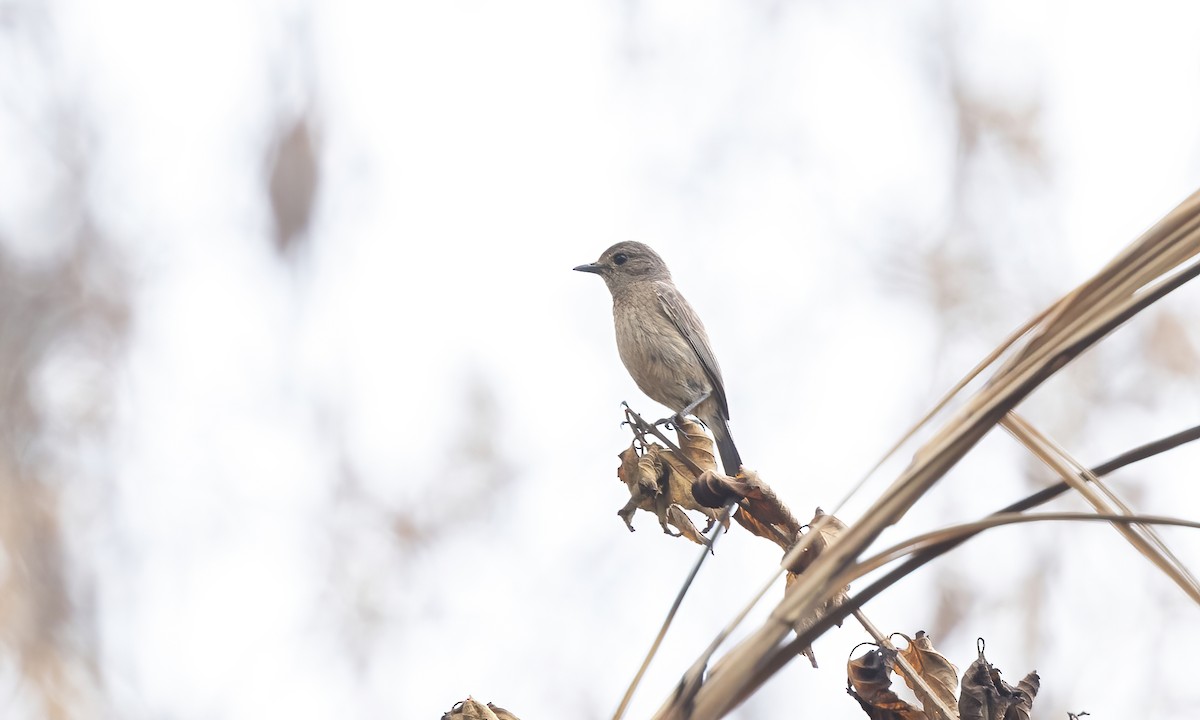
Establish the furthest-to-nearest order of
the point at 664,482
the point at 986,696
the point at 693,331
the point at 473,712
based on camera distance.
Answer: the point at 693,331
the point at 664,482
the point at 473,712
the point at 986,696

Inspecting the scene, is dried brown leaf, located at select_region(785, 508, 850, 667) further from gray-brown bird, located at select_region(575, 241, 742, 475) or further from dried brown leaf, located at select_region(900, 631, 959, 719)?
gray-brown bird, located at select_region(575, 241, 742, 475)

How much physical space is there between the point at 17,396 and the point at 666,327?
17.4ft

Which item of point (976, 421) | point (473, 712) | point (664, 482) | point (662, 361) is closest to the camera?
point (976, 421)

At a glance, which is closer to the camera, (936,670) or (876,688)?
(876,688)

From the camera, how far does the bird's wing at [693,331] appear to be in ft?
19.1

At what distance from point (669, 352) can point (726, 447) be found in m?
0.73

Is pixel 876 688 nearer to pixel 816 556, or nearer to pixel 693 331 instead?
pixel 816 556

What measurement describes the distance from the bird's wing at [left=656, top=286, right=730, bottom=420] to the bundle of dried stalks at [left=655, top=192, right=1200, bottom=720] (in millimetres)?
4551

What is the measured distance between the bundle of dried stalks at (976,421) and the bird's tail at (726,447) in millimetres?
4805

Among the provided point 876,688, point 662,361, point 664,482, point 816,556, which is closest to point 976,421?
point 816,556

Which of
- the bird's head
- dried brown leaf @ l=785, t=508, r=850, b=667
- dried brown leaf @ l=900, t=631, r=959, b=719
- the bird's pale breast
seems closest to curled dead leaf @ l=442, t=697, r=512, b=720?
dried brown leaf @ l=785, t=508, r=850, b=667

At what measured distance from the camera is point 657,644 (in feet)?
5.17

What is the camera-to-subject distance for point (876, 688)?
1889 millimetres

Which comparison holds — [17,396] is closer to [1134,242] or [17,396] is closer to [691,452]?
[691,452]
